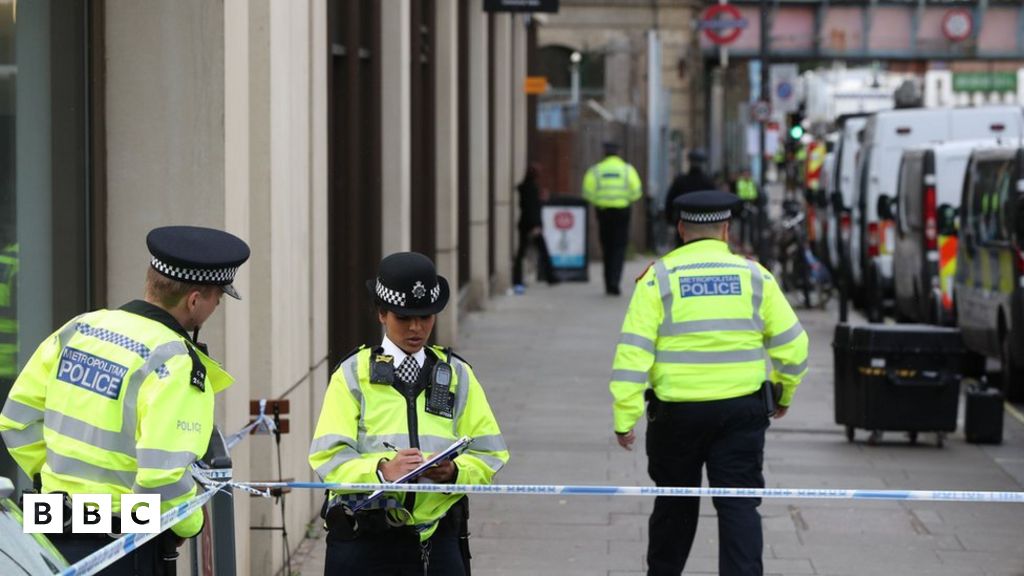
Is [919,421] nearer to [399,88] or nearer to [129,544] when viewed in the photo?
[399,88]

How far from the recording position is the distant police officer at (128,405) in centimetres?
485

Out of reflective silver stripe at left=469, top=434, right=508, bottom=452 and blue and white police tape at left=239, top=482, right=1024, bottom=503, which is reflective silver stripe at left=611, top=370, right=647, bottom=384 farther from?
reflective silver stripe at left=469, top=434, right=508, bottom=452

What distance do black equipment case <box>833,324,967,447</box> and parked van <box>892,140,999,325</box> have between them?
552 cm

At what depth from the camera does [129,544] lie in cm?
482

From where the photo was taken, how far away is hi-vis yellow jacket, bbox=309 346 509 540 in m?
5.54

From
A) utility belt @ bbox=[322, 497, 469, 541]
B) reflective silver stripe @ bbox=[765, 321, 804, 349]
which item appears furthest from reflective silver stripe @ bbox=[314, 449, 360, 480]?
reflective silver stripe @ bbox=[765, 321, 804, 349]

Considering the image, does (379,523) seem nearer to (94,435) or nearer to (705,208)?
(94,435)

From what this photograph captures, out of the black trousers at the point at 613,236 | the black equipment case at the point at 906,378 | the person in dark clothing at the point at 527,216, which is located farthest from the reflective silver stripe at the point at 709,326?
the person in dark clothing at the point at 527,216

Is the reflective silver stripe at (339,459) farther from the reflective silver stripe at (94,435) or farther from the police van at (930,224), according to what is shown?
the police van at (930,224)

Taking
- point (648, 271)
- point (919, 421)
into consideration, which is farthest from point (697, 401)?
point (919, 421)

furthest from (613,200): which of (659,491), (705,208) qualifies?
(659,491)

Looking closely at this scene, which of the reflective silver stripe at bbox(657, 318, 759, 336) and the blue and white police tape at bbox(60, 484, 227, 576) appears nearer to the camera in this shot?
the blue and white police tape at bbox(60, 484, 227, 576)

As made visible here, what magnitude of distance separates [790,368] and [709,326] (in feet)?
1.39

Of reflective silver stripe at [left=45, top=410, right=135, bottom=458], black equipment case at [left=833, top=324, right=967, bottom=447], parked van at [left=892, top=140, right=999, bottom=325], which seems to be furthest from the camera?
parked van at [left=892, top=140, right=999, bottom=325]
